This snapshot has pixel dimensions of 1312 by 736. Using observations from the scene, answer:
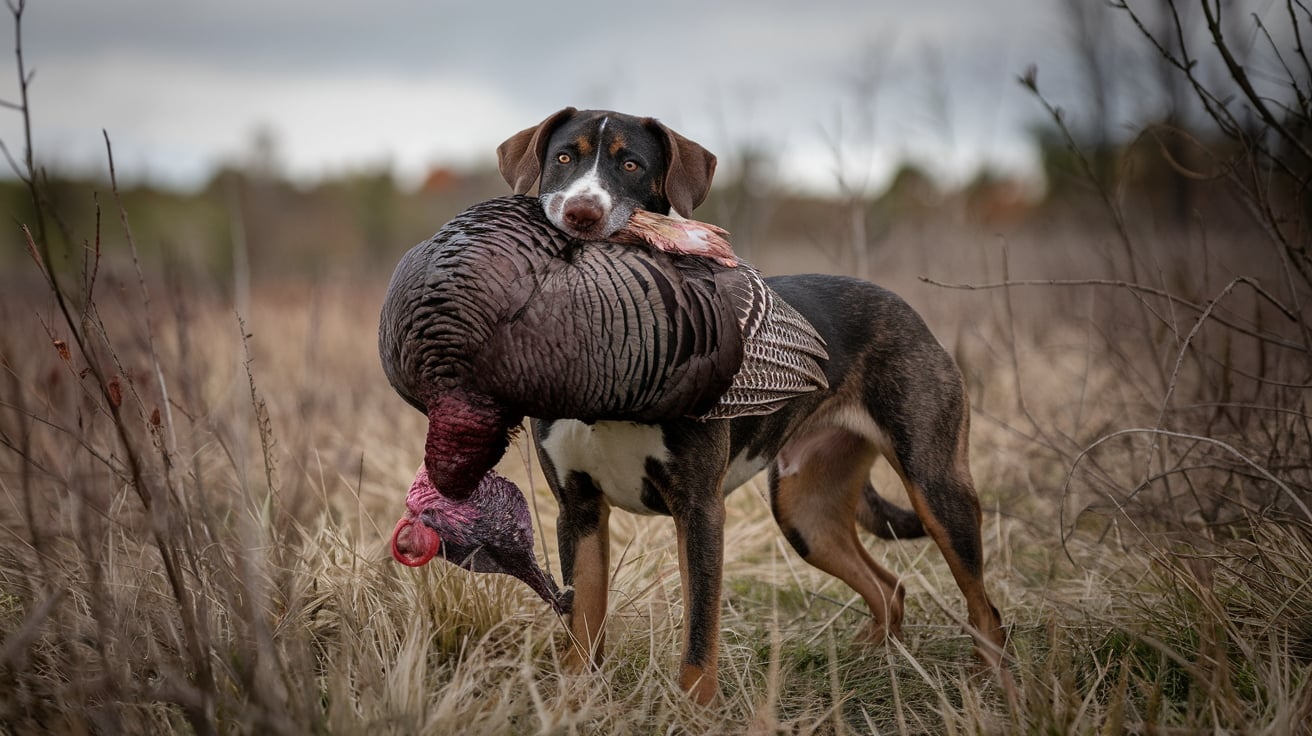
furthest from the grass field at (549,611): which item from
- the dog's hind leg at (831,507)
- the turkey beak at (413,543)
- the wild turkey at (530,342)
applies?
the wild turkey at (530,342)

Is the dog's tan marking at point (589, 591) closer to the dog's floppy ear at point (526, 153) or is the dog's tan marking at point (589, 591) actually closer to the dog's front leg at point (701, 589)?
the dog's front leg at point (701, 589)

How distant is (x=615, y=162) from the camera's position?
2881mm

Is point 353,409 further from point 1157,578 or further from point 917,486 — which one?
point 1157,578

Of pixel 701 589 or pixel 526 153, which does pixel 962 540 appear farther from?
pixel 526 153

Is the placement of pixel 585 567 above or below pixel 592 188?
below

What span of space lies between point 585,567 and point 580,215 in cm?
120

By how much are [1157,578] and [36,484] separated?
4.43 m

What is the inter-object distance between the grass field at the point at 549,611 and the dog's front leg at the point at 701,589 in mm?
94

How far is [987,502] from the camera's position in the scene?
17.5 ft

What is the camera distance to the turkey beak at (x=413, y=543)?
2.62 m

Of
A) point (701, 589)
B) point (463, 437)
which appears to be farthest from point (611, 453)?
point (463, 437)

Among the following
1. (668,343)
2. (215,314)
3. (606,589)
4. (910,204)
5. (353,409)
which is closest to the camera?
(668,343)

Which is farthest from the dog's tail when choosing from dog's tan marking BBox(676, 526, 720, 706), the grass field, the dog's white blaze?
the dog's white blaze

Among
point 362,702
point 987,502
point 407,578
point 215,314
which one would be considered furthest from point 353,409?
point 362,702
